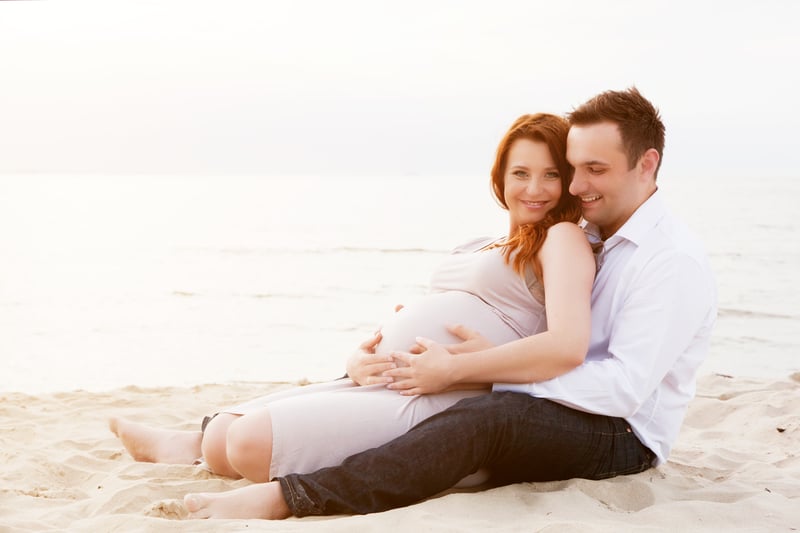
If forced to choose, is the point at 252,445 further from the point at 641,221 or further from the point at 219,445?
the point at 641,221

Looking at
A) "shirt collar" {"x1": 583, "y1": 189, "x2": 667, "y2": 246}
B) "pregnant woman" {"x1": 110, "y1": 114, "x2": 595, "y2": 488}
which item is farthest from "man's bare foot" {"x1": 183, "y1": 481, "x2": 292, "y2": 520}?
"shirt collar" {"x1": 583, "y1": 189, "x2": 667, "y2": 246}

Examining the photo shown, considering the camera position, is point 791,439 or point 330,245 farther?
point 330,245

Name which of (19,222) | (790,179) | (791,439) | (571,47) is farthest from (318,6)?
(790,179)

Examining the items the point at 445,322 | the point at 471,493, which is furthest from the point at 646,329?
the point at 471,493

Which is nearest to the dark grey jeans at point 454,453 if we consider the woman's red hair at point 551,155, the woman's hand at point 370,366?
the woman's hand at point 370,366

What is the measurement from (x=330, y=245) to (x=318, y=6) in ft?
24.8

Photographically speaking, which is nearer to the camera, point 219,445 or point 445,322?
point 445,322

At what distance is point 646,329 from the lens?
298 centimetres

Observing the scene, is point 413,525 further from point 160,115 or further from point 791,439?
point 160,115

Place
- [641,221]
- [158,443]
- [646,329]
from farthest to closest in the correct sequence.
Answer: [158,443] → [641,221] → [646,329]

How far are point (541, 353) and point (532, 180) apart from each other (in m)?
0.80

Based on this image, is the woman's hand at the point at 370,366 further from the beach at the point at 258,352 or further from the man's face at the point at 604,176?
the man's face at the point at 604,176

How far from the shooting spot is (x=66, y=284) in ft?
42.8

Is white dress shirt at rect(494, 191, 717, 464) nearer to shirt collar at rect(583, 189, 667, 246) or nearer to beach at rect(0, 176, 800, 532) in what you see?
shirt collar at rect(583, 189, 667, 246)
